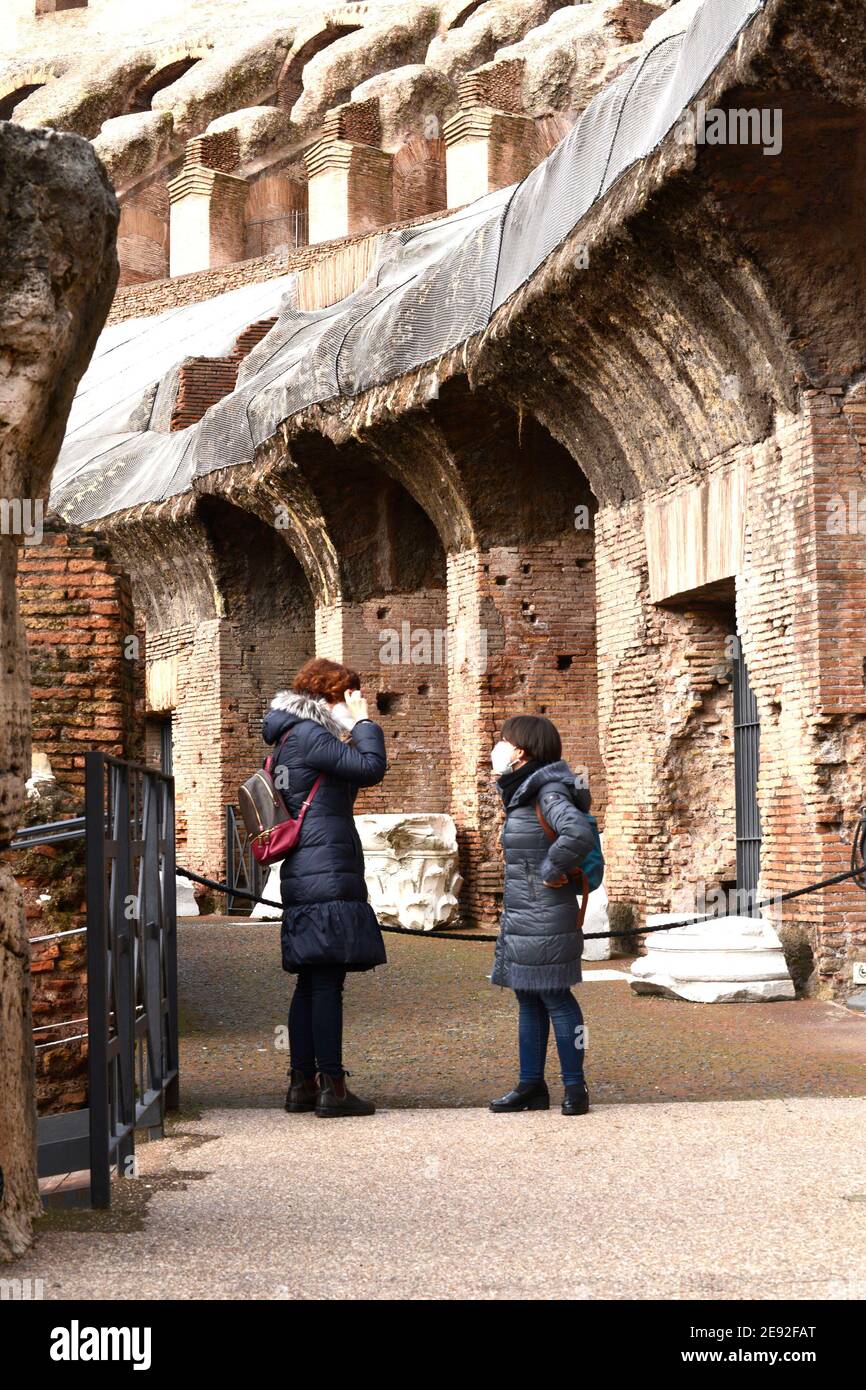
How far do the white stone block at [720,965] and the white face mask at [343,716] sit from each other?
14.6 feet

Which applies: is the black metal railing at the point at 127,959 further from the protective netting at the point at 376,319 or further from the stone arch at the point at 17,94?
the stone arch at the point at 17,94

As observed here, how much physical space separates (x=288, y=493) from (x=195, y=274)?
53.4 feet

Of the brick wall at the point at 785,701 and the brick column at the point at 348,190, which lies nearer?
the brick wall at the point at 785,701

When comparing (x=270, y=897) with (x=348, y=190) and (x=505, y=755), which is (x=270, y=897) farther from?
(x=348, y=190)

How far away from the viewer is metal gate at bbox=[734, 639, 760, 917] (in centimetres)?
1226

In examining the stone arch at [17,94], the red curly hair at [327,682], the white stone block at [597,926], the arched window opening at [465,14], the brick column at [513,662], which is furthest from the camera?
the stone arch at [17,94]

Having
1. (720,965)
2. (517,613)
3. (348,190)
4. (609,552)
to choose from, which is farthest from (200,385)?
(720,965)

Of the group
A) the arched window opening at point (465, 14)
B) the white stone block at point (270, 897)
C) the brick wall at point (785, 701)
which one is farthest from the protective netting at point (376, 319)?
the arched window opening at point (465, 14)

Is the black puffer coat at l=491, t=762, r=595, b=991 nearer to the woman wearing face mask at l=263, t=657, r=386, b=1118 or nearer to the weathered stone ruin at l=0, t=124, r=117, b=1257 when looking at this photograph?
the woman wearing face mask at l=263, t=657, r=386, b=1118

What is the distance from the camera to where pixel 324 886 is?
252 inches

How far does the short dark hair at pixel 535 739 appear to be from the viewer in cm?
671

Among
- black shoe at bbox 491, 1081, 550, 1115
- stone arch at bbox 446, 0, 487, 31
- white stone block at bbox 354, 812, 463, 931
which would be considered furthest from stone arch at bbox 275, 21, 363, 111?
black shoe at bbox 491, 1081, 550, 1115

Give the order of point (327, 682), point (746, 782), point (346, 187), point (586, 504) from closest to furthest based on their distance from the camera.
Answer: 1. point (327, 682)
2. point (746, 782)
3. point (586, 504)
4. point (346, 187)

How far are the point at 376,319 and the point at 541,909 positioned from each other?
33.8 feet
